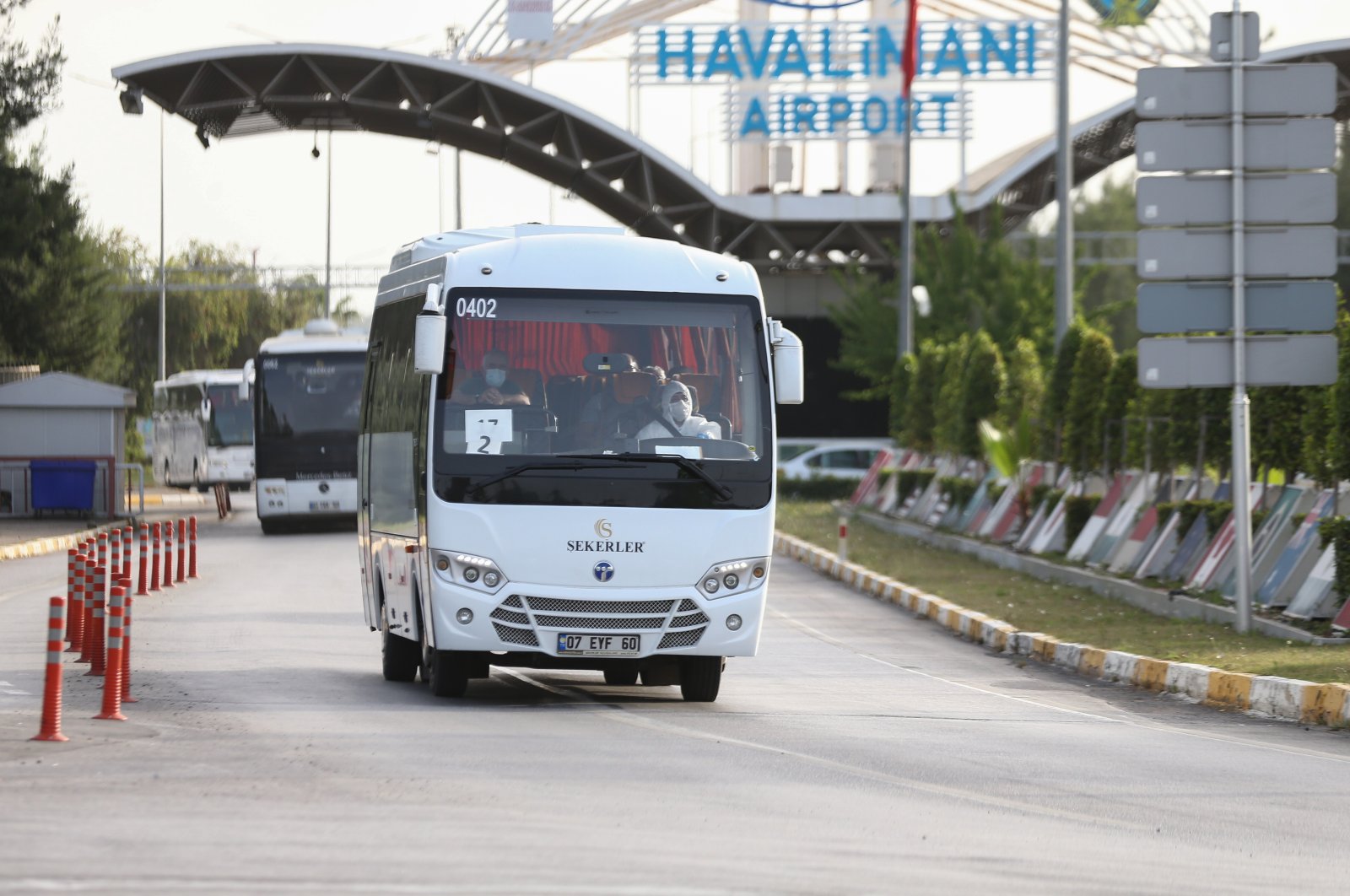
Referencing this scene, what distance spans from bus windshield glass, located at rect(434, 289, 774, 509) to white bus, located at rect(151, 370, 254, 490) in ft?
131

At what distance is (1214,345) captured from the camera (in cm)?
1698

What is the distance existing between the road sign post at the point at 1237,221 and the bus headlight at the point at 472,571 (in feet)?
22.3

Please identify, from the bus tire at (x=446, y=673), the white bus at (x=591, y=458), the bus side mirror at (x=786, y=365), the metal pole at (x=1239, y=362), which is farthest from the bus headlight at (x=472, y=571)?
the metal pole at (x=1239, y=362)

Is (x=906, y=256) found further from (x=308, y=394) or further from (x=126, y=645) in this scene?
(x=126, y=645)

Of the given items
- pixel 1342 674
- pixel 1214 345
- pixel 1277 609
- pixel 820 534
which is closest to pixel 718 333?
pixel 1342 674

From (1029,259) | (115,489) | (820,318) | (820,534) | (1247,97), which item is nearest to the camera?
(1247,97)

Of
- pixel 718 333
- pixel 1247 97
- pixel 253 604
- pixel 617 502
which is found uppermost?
pixel 1247 97

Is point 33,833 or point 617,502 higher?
point 617,502

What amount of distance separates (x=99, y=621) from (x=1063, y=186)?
1894 cm

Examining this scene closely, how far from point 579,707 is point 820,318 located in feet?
163

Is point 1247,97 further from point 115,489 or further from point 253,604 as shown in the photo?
point 115,489

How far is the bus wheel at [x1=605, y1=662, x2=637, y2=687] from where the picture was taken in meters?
12.9

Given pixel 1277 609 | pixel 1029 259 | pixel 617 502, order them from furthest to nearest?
pixel 1029 259 < pixel 1277 609 < pixel 617 502

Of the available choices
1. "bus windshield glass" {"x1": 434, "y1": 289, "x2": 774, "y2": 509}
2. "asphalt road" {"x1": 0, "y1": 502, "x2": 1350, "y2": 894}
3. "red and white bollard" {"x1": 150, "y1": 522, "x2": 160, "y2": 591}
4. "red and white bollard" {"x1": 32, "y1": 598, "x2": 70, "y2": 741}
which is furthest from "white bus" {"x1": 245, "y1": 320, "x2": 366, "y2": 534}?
"red and white bollard" {"x1": 32, "y1": 598, "x2": 70, "y2": 741}
